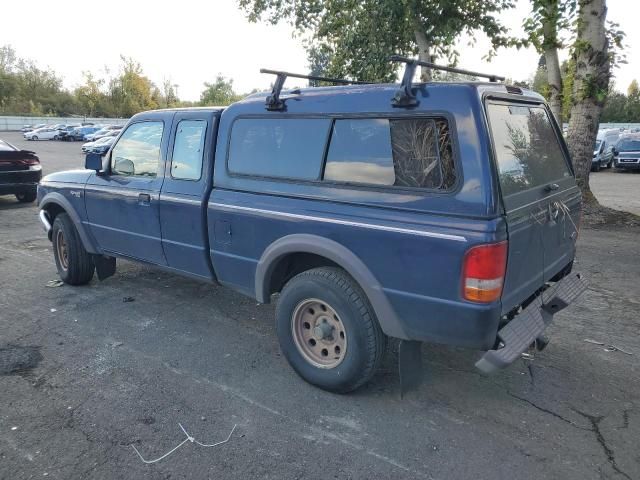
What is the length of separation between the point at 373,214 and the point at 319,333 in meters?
0.95

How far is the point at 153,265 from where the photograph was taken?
4.68 metres

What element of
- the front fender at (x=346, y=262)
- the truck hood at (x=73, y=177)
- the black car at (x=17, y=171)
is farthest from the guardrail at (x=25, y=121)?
the front fender at (x=346, y=262)

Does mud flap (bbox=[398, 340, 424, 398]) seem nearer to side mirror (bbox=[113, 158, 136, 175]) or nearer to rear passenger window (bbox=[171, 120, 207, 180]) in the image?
rear passenger window (bbox=[171, 120, 207, 180])

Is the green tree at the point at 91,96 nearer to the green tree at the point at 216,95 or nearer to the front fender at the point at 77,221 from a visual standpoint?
the green tree at the point at 216,95

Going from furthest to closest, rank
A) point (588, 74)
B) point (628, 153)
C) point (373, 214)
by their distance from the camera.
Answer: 1. point (628, 153)
2. point (588, 74)
3. point (373, 214)

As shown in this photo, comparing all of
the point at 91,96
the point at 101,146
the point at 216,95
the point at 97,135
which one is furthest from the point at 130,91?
the point at 101,146

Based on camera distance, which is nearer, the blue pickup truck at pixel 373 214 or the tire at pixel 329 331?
the blue pickup truck at pixel 373 214

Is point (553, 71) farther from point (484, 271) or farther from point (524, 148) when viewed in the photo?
point (484, 271)

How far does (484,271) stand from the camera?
2639mm

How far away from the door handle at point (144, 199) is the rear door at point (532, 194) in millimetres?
2950

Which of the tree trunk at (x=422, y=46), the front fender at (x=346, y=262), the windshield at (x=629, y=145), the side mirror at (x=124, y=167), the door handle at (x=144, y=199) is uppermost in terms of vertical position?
the tree trunk at (x=422, y=46)

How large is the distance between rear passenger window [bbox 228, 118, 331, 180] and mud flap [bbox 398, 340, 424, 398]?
1249 millimetres

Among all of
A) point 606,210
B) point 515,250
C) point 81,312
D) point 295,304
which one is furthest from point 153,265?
point 606,210

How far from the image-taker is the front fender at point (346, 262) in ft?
9.87
